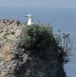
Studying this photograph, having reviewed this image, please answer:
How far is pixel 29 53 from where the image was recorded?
19969 millimetres

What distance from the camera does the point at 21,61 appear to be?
1977 cm

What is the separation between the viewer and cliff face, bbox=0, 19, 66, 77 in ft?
64.3

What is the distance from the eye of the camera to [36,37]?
20125mm

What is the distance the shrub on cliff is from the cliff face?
10.2 inches

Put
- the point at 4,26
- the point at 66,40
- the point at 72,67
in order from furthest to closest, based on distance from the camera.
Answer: the point at 72,67 < the point at 66,40 < the point at 4,26

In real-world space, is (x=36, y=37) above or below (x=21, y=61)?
above

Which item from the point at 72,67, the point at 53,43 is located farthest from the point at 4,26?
the point at 72,67

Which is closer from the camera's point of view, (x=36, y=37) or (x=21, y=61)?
(x=21, y=61)

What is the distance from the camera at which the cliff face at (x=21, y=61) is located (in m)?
19.6

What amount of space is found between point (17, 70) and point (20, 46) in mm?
941

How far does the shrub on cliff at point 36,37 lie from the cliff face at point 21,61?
0.26 m

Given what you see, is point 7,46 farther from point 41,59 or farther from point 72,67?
point 72,67

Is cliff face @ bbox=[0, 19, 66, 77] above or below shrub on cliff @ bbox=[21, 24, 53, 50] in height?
below

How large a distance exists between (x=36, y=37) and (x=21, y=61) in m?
1.12
